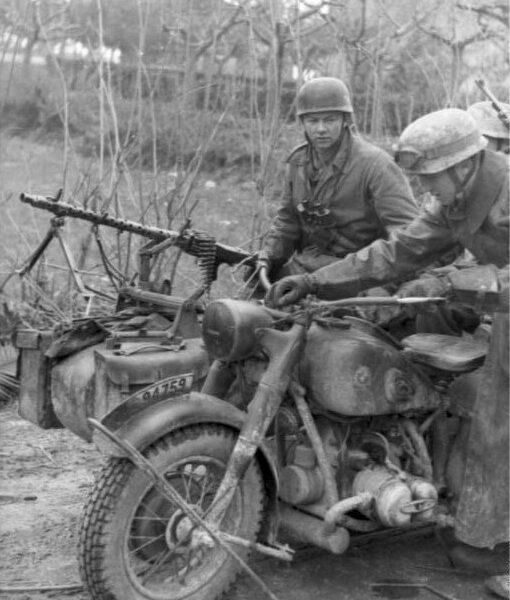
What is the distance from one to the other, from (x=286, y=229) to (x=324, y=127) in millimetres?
637

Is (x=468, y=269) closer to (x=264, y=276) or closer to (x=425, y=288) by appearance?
(x=425, y=288)

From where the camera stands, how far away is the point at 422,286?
4070 mm

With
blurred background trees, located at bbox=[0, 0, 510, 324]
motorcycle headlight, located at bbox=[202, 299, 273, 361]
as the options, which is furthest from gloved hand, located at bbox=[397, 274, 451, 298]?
blurred background trees, located at bbox=[0, 0, 510, 324]

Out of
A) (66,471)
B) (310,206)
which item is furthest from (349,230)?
(66,471)

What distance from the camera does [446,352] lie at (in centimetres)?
384

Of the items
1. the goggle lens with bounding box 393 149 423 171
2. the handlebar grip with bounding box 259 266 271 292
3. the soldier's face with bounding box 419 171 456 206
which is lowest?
the handlebar grip with bounding box 259 266 271 292

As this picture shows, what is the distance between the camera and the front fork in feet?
11.7

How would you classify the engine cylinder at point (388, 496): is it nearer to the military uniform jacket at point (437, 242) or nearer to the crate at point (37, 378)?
the military uniform jacket at point (437, 242)

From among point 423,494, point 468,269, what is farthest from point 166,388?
point 468,269

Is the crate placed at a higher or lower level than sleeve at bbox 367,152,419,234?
lower

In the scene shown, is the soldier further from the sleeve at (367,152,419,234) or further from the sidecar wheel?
the sleeve at (367,152,419,234)

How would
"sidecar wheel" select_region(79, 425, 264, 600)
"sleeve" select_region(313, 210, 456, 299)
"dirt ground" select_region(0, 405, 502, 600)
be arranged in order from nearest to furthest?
"sidecar wheel" select_region(79, 425, 264, 600) < "dirt ground" select_region(0, 405, 502, 600) < "sleeve" select_region(313, 210, 456, 299)

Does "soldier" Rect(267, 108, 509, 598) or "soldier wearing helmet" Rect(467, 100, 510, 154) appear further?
"soldier wearing helmet" Rect(467, 100, 510, 154)

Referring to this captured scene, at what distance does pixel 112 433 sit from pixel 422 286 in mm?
1393
